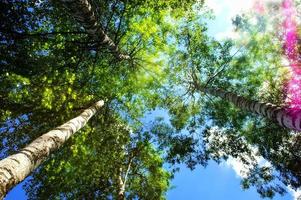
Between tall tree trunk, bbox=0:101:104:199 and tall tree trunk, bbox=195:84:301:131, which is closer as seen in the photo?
tall tree trunk, bbox=0:101:104:199

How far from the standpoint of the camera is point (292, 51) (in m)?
10.9

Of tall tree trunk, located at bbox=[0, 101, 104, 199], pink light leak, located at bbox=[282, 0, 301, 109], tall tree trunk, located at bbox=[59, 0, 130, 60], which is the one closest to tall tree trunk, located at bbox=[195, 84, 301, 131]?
pink light leak, located at bbox=[282, 0, 301, 109]

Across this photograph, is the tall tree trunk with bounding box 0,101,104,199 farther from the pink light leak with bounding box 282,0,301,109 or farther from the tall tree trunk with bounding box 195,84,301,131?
the pink light leak with bounding box 282,0,301,109

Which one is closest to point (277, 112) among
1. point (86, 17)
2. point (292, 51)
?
point (86, 17)

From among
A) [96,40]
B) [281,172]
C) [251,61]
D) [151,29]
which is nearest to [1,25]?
[96,40]

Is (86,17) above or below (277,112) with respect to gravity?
above

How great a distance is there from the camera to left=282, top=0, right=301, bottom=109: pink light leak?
34.4 feet

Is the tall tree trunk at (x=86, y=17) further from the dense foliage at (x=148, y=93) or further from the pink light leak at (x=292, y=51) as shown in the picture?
the pink light leak at (x=292, y=51)

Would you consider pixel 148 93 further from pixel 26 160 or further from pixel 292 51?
pixel 26 160

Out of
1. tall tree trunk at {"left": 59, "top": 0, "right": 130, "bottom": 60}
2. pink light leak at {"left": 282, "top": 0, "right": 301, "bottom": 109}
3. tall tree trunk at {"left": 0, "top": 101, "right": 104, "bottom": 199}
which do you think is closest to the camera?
tall tree trunk at {"left": 0, "top": 101, "right": 104, "bottom": 199}

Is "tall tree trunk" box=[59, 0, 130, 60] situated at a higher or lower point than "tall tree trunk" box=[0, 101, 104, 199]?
higher

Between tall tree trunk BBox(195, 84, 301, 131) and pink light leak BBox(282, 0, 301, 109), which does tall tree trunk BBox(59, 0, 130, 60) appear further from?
pink light leak BBox(282, 0, 301, 109)

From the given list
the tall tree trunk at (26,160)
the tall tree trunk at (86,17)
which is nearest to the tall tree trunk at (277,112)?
the tall tree trunk at (26,160)

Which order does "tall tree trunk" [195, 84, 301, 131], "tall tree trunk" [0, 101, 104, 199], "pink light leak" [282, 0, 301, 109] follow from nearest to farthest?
1. "tall tree trunk" [0, 101, 104, 199]
2. "tall tree trunk" [195, 84, 301, 131]
3. "pink light leak" [282, 0, 301, 109]
